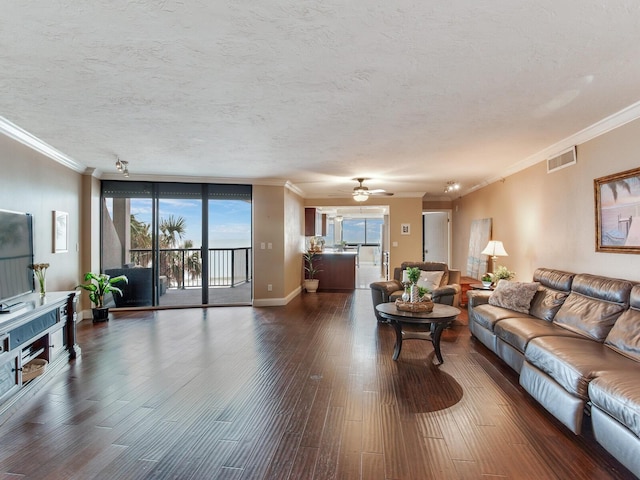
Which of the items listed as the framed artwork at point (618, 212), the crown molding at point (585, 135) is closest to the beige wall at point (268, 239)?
the crown molding at point (585, 135)

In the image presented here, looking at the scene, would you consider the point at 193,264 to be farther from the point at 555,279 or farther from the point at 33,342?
the point at 555,279

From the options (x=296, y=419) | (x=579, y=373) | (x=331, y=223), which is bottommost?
(x=296, y=419)

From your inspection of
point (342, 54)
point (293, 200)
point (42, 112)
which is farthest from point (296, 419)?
point (293, 200)

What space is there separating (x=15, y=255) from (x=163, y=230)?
320cm

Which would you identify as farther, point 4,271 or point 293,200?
point 293,200

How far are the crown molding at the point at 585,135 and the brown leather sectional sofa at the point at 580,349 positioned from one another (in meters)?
1.45

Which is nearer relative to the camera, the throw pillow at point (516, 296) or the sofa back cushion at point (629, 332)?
the sofa back cushion at point (629, 332)

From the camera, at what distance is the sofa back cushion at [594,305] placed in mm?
2964

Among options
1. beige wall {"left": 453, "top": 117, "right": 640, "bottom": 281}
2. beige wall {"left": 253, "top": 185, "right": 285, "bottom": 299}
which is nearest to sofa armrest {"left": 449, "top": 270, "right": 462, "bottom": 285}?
beige wall {"left": 453, "top": 117, "right": 640, "bottom": 281}

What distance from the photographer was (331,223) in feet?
50.2

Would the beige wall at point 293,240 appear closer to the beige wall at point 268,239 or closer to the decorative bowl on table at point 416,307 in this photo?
the beige wall at point 268,239

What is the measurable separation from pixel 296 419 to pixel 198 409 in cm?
77

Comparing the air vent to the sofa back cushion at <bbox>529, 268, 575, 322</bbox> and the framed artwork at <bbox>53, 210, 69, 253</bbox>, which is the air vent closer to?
the sofa back cushion at <bbox>529, 268, 575, 322</bbox>

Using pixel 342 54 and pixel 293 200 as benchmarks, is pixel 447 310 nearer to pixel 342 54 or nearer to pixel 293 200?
pixel 342 54
